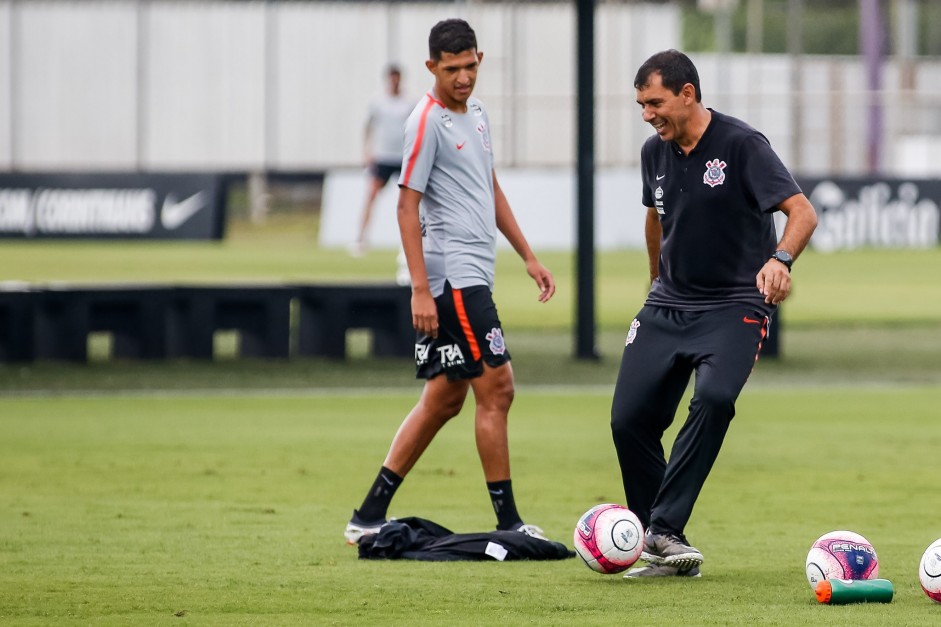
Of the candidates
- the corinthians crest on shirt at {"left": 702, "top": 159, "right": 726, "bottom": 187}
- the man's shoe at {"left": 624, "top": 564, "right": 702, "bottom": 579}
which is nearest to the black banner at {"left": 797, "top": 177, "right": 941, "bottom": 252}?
the corinthians crest on shirt at {"left": 702, "top": 159, "right": 726, "bottom": 187}

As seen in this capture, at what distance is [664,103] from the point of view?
673 centimetres

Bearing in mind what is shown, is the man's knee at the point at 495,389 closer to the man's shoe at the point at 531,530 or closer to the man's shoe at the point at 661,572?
the man's shoe at the point at 531,530

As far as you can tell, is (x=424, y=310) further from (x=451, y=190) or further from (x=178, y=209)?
(x=178, y=209)

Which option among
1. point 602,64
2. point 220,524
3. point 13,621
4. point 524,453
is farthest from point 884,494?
point 602,64

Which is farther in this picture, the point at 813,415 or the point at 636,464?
the point at 813,415

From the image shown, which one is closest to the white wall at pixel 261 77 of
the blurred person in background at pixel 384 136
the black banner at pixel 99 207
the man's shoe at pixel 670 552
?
the black banner at pixel 99 207

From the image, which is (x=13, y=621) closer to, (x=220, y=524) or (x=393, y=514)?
(x=220, y=524)

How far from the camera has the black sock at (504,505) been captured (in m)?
7.46

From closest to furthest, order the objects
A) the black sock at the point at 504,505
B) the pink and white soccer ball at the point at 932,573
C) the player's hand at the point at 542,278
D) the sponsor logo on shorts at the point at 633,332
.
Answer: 1. the pink and white soccer ball at the point at 932,573
2. the sponsor logo on shorts at the point at 633,332
3. the black sock at the point at 504,505
4. the player's hand at the point at 542,278

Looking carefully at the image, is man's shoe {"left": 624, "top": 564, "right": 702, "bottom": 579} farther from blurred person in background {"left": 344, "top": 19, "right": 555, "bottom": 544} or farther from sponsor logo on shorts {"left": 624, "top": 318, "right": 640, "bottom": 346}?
sponsor logo on shorts {"left": 624, "top": 318, "right": 640, "bottom": 346}

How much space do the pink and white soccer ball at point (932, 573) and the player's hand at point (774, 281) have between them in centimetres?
104

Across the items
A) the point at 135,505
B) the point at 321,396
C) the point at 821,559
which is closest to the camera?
the point at 821,559

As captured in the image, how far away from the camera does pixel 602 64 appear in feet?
149

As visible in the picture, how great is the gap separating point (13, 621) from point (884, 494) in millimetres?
4767
